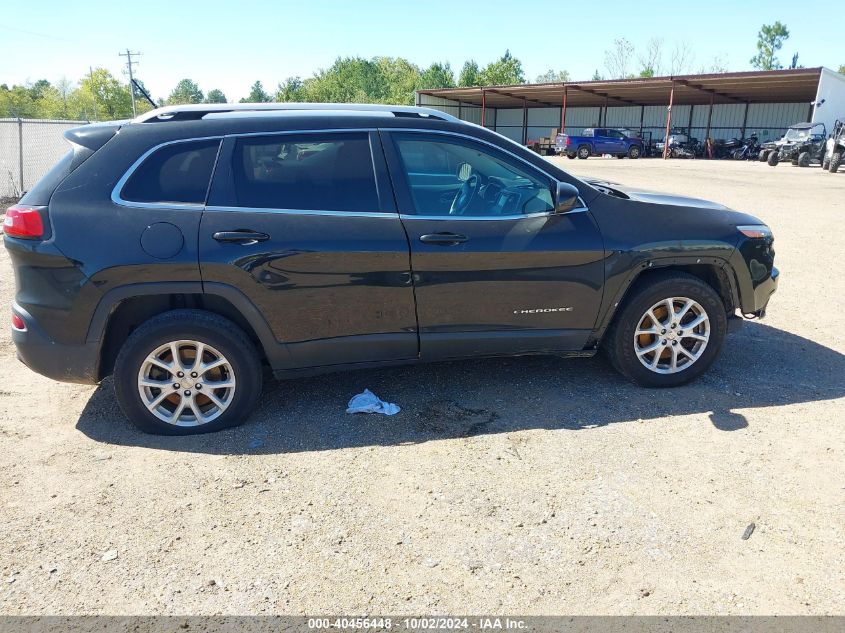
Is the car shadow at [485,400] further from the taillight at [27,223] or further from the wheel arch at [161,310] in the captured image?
the taillight at [27,223]

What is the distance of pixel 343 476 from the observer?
337cm

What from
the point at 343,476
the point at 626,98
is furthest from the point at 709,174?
the point at 343,476

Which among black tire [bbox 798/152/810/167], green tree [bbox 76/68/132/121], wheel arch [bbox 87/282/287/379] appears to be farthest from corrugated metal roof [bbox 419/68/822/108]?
green tree [bbox 76/68/132/121]

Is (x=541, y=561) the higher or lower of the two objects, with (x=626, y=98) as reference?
lower

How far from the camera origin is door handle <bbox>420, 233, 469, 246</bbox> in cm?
380

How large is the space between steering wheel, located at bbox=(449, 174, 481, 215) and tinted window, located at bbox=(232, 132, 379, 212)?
516mm

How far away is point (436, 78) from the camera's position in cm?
7506

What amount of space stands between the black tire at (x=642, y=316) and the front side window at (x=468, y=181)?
89cm

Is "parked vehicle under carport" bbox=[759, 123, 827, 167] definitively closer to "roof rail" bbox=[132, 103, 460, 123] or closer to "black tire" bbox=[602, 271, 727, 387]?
"black tire" bbox=[602, 271, 727, 387]

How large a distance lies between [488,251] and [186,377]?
6.47 feet

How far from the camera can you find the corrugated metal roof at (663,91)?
31.7 meters

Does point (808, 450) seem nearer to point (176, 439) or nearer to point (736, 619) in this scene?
point (736, 619)

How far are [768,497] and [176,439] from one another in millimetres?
3268

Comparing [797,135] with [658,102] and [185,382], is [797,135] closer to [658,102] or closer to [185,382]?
[658,102]
